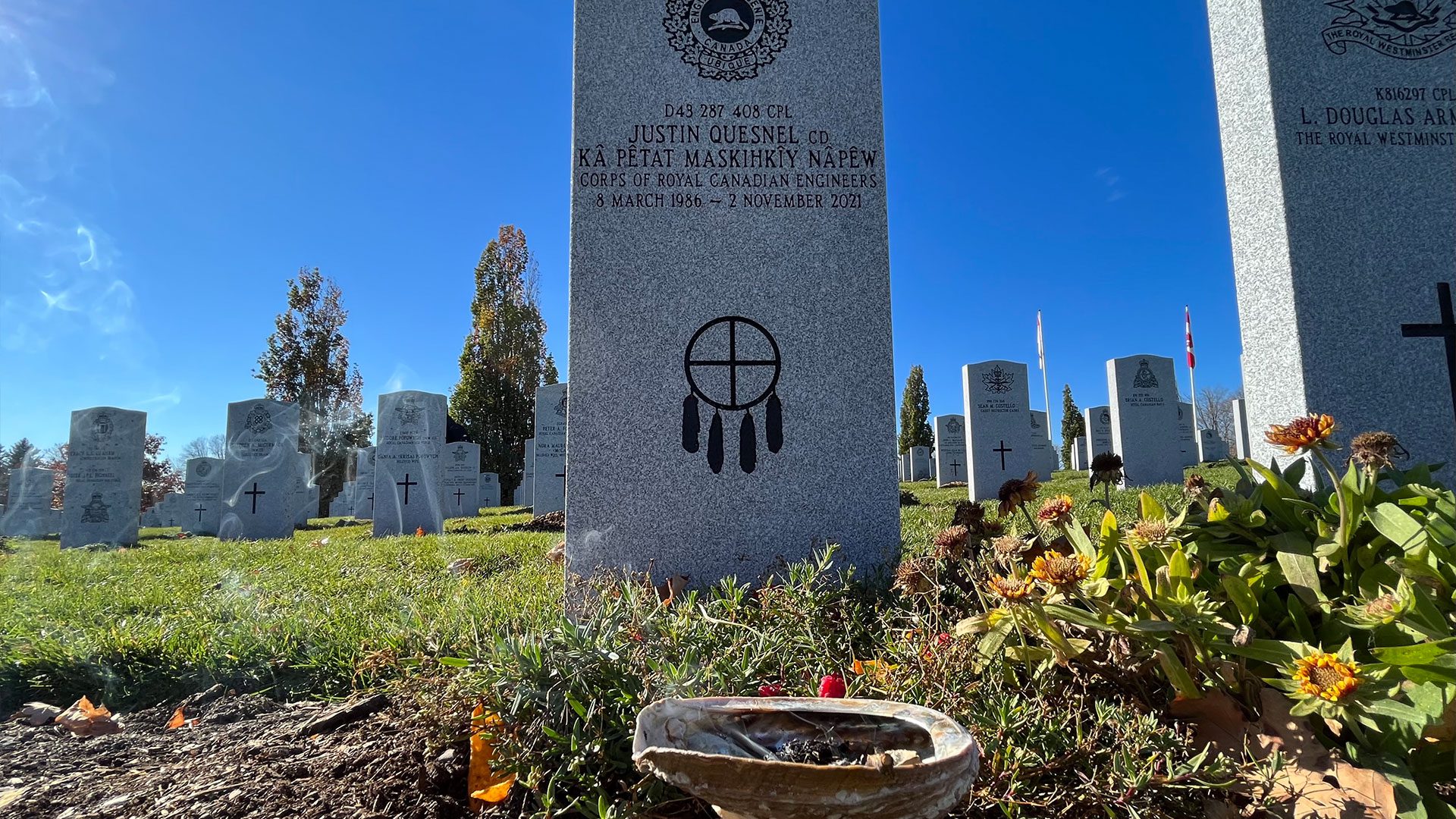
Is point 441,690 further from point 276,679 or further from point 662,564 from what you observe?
point 662,564

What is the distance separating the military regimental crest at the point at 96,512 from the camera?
1071 centimetres

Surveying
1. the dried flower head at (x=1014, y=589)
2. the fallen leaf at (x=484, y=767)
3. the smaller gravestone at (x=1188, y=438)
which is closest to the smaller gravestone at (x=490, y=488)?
the smaller gravestone at (x=1188, y=438)

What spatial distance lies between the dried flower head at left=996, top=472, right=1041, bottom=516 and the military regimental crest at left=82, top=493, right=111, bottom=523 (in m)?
13.0

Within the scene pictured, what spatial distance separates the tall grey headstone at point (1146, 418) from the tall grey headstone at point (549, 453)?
359 inches

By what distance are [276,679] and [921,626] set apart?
2.22 meters

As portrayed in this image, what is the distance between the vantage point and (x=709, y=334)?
369 centimetres

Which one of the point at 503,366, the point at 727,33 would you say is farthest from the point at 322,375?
the point at 727,33

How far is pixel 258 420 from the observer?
11781 mm

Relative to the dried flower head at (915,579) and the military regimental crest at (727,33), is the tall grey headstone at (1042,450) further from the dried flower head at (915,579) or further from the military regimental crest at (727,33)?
the dried flower head at (915,579)

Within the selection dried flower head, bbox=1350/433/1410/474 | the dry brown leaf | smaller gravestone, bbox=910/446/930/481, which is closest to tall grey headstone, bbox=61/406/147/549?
the dry brown leaf

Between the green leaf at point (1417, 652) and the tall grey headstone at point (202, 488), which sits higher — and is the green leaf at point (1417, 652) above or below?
below

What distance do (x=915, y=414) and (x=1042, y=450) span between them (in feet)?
49.7

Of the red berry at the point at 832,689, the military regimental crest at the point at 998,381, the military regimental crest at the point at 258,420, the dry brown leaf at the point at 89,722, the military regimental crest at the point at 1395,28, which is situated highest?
the military regimental crest at the point at 1395,28

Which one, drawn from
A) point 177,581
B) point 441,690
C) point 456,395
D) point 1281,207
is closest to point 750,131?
point 441,690
